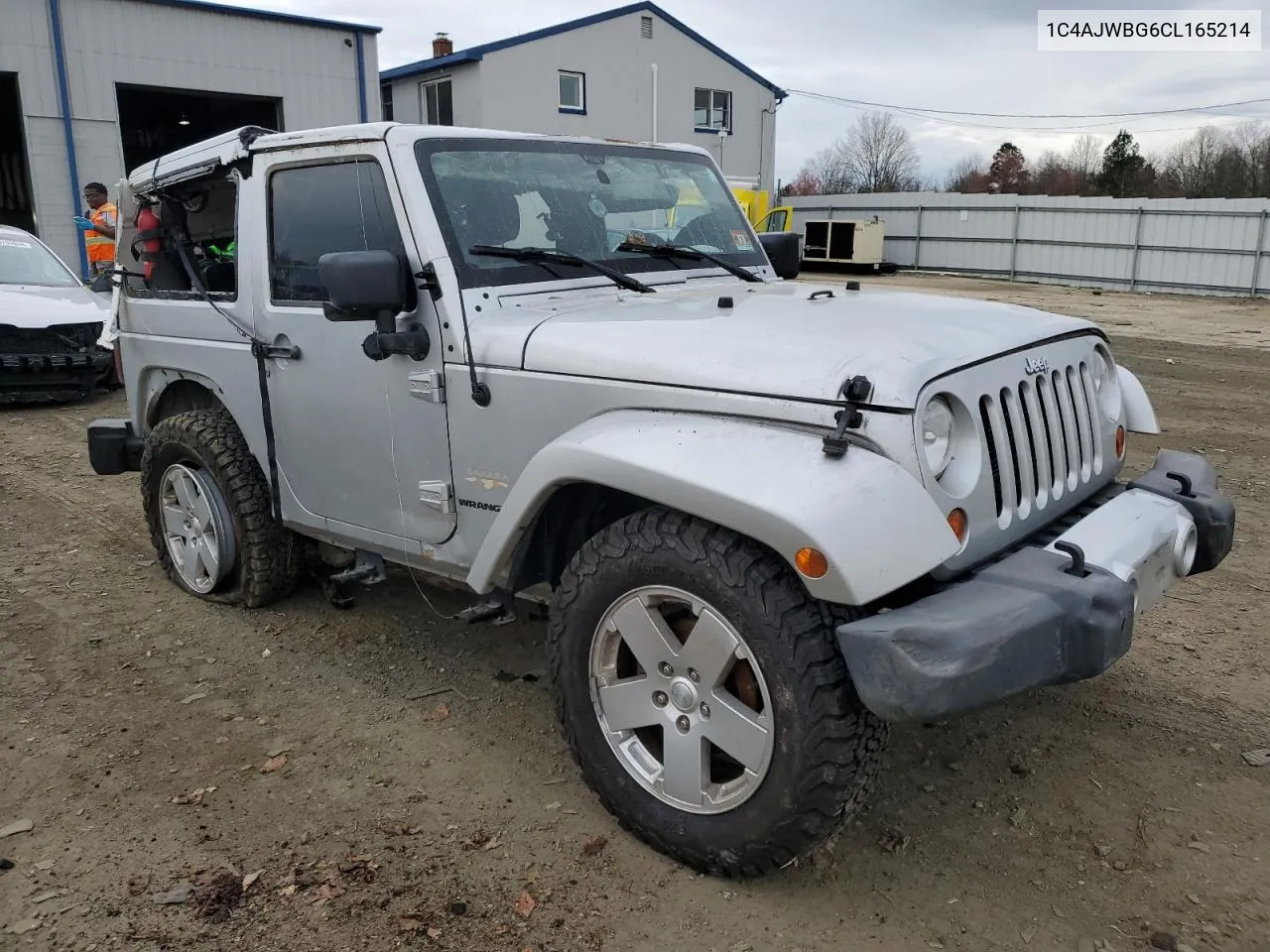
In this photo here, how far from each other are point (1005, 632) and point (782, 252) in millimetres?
2772

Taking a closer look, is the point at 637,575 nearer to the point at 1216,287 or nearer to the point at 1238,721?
the point at 1238,721

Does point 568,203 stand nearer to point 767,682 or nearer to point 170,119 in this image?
point 767,682

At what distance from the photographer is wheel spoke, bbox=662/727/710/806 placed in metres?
2.71

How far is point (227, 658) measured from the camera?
167 inches

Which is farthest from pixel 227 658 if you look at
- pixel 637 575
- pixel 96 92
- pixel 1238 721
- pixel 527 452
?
pixel 96 92

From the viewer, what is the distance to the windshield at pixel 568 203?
340cm

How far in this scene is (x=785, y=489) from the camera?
7.66ft

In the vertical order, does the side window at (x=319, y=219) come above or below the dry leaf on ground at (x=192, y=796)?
above

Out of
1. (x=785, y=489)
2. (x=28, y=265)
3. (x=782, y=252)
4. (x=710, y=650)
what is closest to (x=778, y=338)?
(x=785, y=489)

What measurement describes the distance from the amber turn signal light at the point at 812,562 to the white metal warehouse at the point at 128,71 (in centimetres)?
1670

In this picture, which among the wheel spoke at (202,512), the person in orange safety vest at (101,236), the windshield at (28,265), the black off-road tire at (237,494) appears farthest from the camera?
the person in orange safety vest at (101,236)

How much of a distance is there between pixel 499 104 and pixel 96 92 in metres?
11.9

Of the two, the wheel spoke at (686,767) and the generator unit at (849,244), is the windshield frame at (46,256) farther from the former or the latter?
the generator unit at (849,244)

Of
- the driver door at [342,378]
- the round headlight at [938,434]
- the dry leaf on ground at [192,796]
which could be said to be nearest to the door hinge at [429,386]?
the driver door at [342,378]
